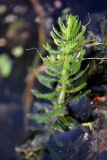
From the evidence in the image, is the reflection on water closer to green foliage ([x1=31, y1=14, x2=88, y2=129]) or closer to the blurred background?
the blurred background

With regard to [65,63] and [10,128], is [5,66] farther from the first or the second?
[65,63]

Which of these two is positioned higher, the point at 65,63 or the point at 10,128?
the point at 65,63

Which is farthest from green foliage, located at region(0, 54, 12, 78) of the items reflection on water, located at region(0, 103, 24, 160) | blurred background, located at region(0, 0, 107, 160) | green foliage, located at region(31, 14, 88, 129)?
green foliage, located at region(31, 14, 88, 129)

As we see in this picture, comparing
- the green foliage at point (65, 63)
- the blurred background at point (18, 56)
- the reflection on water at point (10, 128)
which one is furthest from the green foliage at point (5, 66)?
the green foliage at point (65, 63)

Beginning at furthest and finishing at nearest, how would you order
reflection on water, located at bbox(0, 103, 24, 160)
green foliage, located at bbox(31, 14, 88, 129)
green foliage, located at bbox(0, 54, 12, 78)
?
green foliage, located at bbox(0, 54, 12, 78) → reflection on water, located at bbox(0, 103, 24, 160) → green foliage, located at bbox(31, 14, 88, 129)

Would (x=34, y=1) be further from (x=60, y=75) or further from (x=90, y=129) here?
(x=90, y=129)

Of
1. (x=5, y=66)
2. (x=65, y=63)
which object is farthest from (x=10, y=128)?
(x=65, y=63)

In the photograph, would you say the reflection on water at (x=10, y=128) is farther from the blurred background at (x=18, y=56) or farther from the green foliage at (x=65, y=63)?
the green foliage at (x=65, y=63)
